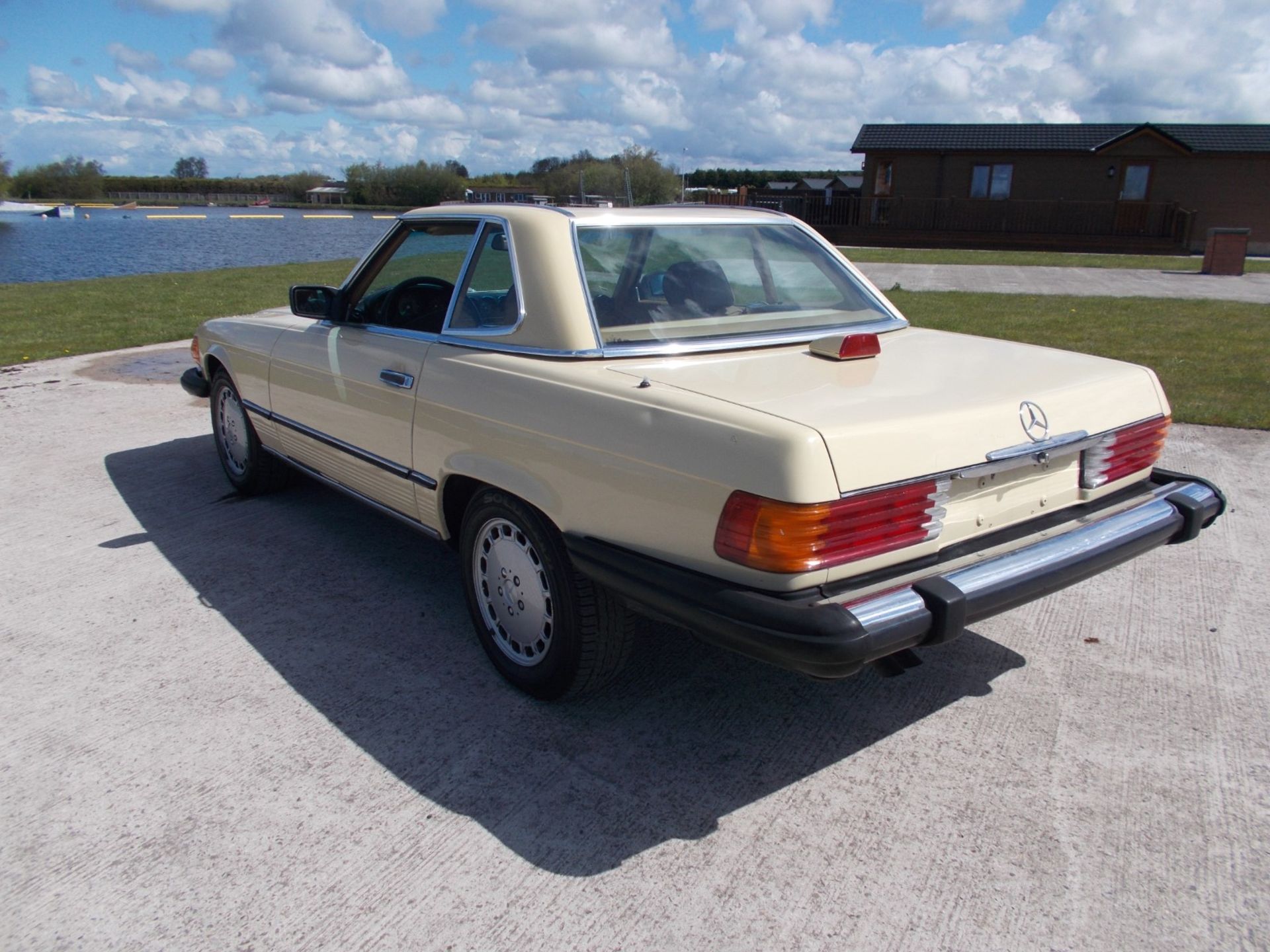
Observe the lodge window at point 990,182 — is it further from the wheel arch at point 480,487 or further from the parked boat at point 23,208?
the parked boat at point 23,208

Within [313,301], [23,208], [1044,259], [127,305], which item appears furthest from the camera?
[23,208]

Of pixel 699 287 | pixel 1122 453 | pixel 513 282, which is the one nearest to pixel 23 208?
pixel 513 282

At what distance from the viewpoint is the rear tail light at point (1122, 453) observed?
300 cm

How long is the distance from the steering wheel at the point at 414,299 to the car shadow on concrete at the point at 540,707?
1173 millimetres

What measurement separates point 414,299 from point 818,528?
8.08 ft

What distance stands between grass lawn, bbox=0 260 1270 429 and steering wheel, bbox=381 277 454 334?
5.46 metres

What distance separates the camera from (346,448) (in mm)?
4031

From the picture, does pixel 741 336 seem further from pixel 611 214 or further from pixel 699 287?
pixel 611 214

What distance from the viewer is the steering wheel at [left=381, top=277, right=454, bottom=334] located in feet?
13.0

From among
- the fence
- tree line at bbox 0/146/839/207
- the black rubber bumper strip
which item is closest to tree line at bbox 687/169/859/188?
tree line at bbox 0/146/839/207

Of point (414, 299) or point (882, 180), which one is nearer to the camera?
point (414, 299)

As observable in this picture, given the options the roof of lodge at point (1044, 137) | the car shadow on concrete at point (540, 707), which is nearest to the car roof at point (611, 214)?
the car shadow on concrete at point (540, 707)

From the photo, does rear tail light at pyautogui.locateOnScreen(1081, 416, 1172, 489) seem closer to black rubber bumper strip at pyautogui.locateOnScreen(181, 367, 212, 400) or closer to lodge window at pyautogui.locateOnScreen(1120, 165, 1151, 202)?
black rubber bumper strip at pyautogui.locateOnScreen(181, 367, 212, 400)

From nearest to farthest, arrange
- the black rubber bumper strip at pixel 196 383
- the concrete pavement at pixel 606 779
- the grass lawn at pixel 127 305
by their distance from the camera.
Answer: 1. the concrete pavement at pixel 606 779
2. the black rubber bumper strip at pixel 196 383
3. the grass lawn at pixel 127 305
